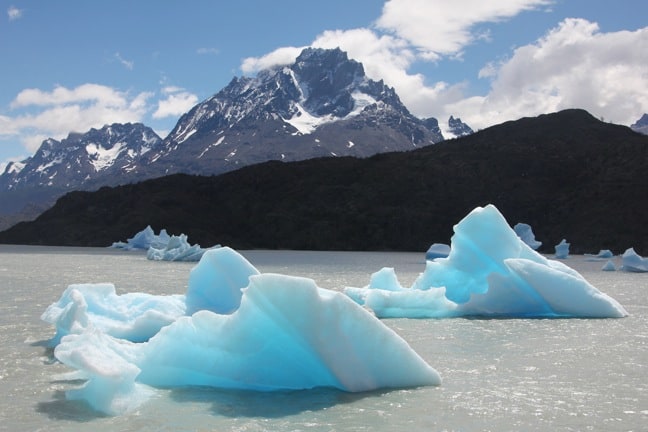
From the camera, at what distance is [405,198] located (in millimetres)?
78938

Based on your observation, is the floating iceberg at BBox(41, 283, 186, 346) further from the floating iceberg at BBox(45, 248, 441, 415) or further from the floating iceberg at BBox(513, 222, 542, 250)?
the floating iceberg at BBox(513, 222, 542, 250)

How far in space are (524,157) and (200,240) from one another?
36952 mm

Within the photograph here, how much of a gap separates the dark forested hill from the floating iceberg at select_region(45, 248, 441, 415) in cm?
5688

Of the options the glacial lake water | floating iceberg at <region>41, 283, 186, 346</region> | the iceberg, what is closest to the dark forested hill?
the glacial lake water

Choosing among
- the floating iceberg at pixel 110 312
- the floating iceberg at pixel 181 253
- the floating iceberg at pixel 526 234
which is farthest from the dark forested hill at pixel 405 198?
the floating iceberg at pixel 110 312

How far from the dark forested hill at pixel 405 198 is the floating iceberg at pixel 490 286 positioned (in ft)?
158

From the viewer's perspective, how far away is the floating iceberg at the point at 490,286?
14.3m

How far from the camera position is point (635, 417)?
6.82m

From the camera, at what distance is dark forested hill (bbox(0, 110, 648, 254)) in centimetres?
6788

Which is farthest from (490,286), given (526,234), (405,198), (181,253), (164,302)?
(405,198)

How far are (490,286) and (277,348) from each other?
793 cm

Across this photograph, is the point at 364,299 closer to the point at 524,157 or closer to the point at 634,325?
the point at 634,325

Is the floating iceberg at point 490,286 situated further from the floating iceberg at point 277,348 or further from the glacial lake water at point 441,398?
the floating iceberg at point 277,348

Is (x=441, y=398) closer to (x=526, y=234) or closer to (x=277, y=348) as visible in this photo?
(x=277, y=348)
